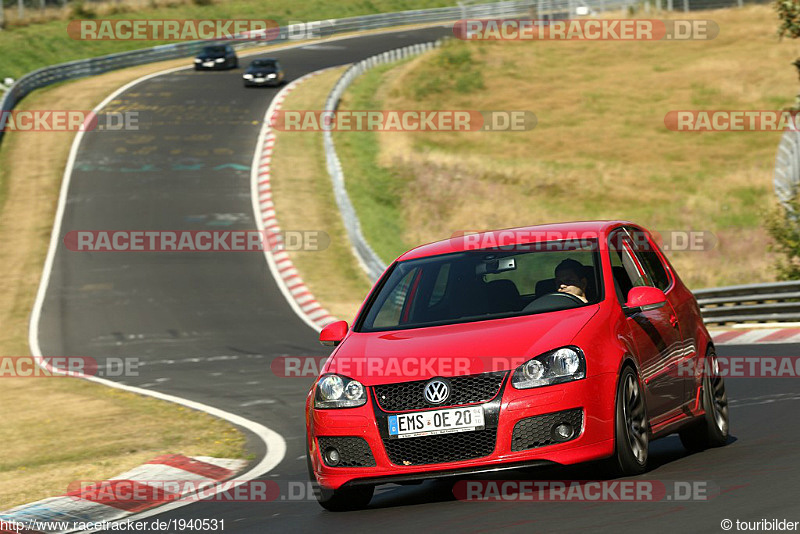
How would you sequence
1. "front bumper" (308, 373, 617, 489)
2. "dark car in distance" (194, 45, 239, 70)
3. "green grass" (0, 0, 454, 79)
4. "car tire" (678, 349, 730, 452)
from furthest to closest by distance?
"green grass" (0, 0, 454, 79), "dark car in distance" (194, 45, 239, 70), "car tire" (678, 349, 730, 452), "front bumper" (308, 373, 617, 489)

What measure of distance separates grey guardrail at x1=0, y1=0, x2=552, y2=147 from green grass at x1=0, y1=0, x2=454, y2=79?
253cm

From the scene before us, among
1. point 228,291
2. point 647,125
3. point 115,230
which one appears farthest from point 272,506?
point 647,125

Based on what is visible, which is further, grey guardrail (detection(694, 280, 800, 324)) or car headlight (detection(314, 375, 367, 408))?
grey guardrail (detection(694, 280, 800, 324))

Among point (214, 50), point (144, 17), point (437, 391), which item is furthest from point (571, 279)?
point (144, 17)

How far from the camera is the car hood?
24.2 ft

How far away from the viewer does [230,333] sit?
2327cm

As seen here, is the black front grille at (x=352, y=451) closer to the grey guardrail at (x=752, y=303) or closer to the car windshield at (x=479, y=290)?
the car windshield at (x=479, y=290)

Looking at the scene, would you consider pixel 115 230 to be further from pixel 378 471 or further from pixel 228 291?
pixel 378 471

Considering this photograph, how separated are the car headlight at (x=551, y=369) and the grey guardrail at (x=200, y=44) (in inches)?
1485

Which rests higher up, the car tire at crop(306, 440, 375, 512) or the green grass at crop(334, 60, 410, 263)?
the car tire at crop(306, 440, 375, 512)

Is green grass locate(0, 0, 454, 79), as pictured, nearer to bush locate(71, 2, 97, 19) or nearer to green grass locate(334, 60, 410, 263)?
bush locate(71, 2, 97, 19)

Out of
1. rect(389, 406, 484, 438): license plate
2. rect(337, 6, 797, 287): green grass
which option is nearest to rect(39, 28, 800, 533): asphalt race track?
rect(389, 406, 484, 438): license plate

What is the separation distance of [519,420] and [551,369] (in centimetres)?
35

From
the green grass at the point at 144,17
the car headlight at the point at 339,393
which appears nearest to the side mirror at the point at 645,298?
the car headlight at the point at 339,393
